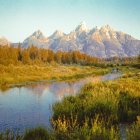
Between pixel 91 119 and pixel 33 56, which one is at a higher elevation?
pixel 33 56

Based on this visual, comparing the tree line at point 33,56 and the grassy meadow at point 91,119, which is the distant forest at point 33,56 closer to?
the tree line at point 33,56

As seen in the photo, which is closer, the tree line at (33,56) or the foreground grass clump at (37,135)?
the foreground grass clump at (37,135)

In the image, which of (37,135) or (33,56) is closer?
(37,135)

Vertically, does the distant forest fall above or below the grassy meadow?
above

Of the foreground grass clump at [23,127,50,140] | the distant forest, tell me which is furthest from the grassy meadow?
the distant forest

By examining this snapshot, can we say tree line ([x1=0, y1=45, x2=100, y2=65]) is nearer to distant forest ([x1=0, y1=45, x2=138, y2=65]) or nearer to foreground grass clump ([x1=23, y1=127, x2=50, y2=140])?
distant forest ([x1=0, y1=45, x2=138, y2=65])

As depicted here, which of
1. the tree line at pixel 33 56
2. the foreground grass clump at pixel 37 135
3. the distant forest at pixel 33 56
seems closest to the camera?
the foreground grass clump at pixel 37 135

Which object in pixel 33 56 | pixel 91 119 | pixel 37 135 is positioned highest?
pixel 33 56

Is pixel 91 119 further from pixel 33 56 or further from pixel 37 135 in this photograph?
pixel 33 56

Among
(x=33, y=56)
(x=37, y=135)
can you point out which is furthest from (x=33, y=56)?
(x=37, y=135)

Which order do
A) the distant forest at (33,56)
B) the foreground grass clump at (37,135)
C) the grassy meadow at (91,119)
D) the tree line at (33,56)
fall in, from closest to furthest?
the grassy meadow at (91,119), the foreground grass clump at (37,135), the tree line at (33,56), the distant forest at (33,56)

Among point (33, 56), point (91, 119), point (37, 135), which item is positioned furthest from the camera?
point (33, 56)

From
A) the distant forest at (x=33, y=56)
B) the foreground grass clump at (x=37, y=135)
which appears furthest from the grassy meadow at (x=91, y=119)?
the distant forest at (x=33, y=56)

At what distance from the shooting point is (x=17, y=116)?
26391 mm
